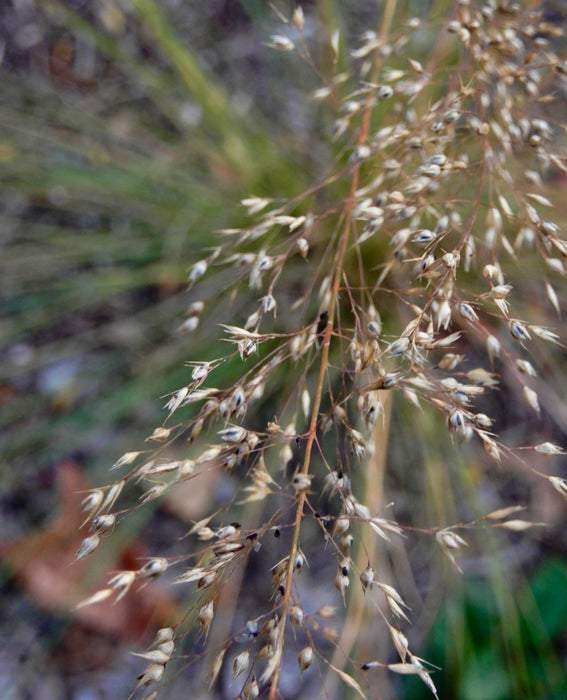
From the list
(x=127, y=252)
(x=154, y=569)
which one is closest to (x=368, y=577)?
(x=154, y=569)

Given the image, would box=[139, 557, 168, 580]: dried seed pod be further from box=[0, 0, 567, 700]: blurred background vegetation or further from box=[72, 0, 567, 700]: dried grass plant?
box=[0, 0, 567, 700]: blurred background vegetation

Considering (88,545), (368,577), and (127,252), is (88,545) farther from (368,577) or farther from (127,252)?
(127,252)

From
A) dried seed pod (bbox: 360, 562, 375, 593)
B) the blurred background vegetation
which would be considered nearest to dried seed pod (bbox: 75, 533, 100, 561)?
dried seed pod (bbox: 360, 562, 375, 593)

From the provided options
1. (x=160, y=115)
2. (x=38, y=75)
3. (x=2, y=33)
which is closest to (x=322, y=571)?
(x=160, y=115)

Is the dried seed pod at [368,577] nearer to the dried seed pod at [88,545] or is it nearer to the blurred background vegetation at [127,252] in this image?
the dried seed pod at [88,545]

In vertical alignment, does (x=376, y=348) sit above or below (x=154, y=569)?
above

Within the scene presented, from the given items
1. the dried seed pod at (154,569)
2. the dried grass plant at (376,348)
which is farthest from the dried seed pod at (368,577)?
the dried seed pod at (154,569)

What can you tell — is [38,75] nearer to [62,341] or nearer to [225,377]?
[62,341]
